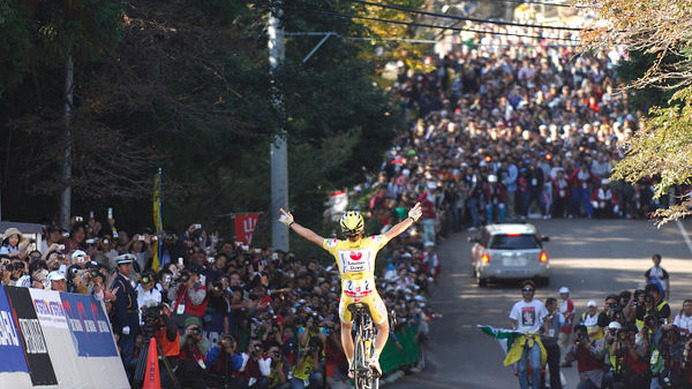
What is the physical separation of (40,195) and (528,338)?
31.7 ft

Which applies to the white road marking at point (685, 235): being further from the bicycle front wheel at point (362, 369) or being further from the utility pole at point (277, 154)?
the bicycle front wheel at point (362, 369)

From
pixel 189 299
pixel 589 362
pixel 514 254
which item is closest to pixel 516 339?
pixel 589 362

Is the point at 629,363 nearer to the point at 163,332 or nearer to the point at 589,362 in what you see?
the point at 589,362

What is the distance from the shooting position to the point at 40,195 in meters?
25.8

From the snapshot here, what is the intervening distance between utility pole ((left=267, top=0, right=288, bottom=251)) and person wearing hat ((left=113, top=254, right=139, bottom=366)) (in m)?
11.4

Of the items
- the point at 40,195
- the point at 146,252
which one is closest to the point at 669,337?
the point at 146,252

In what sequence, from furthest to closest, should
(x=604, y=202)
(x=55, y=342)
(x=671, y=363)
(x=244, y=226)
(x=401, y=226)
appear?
(x=604, y=202), (x=244, y=226), (x=671, y=363), (x=55, y=342), (x=401, y=226)

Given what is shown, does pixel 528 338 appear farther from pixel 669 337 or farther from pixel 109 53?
pixel 109 53

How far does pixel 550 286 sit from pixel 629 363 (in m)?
15.9

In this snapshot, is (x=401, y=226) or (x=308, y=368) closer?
(x=401, y=226)

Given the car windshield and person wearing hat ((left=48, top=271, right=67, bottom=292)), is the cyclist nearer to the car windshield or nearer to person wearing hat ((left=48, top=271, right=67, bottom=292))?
person wearing hat ((left=48, top=271, right=67, bottom=292))

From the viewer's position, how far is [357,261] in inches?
633

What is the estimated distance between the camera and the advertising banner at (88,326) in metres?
17.1

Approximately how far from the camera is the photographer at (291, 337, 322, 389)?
2064 cm
